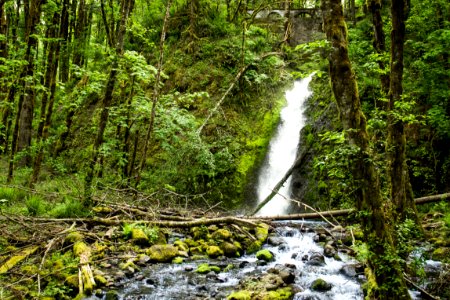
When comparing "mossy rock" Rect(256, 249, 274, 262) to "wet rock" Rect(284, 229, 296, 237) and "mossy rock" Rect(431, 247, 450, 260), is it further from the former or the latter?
"mossy rock" Rect(431, 247, 450, 260)

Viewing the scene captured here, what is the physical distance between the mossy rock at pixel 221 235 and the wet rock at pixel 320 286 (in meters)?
3.09

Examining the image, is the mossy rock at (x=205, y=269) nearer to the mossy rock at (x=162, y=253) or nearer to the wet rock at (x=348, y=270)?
the mossy rock at (x=162, y=253)

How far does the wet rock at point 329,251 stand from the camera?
8.23 m

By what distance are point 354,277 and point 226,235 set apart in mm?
3448

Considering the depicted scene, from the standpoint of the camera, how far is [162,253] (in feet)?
25.8

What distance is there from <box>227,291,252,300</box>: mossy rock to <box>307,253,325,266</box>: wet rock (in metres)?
2.52

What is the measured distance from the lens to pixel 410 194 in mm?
7078

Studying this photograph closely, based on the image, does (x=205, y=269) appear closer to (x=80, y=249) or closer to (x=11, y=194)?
(x=80, y=249)

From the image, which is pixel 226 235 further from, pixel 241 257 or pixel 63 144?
pixel 63 144

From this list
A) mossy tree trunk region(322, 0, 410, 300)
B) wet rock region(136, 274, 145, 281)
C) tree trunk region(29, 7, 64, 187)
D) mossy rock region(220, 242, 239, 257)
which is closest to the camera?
mossy tree trunk region(322, 0, 410, 300)

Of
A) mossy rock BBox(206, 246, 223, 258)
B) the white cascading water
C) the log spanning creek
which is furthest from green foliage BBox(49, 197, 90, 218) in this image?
the white cascading water

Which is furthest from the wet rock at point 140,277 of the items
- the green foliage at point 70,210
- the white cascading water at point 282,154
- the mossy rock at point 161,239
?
the white cascading water at point 282,154

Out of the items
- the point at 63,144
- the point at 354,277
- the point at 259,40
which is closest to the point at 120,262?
the point at 354,277

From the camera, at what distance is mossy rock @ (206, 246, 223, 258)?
8375mm
